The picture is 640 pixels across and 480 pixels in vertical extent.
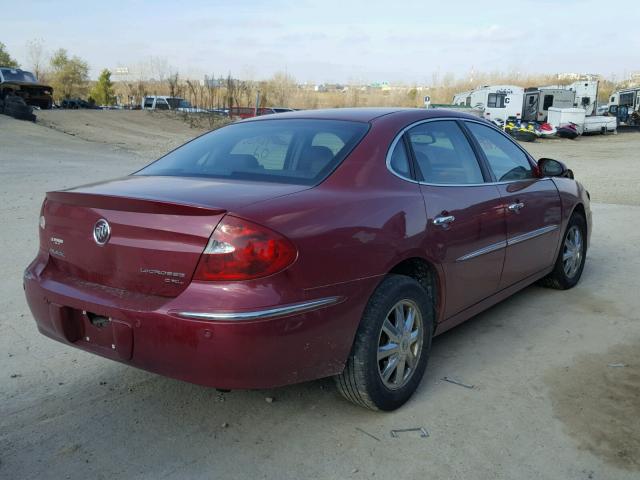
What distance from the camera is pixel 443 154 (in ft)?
12.8

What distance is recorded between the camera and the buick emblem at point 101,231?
2821mm

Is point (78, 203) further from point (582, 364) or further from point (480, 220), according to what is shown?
point (582, 364)

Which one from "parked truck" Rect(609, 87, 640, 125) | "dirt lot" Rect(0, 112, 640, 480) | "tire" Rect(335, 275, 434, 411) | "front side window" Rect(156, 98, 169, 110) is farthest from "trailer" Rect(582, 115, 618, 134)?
"tire" Rect(335, 275, 434, 411)

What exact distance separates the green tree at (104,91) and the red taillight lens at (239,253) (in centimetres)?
7258

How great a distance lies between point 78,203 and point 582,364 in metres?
3.18

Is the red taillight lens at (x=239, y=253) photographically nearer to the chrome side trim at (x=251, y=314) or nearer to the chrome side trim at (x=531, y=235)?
the chrome side trim at (x=251, y=314)

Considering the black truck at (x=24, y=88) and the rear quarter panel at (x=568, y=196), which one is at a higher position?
the black truck at (x=24, y=88)

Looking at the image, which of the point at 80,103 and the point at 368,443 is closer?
the point at 368,443

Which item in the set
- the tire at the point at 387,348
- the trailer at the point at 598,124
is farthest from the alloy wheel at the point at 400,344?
the trailer at the point at 598,124

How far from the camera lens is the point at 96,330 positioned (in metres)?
2.85

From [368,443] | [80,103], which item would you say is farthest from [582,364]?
[80,103]

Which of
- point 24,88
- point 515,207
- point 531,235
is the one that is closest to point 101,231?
point 515,207

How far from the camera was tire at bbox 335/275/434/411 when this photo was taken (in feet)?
9.83

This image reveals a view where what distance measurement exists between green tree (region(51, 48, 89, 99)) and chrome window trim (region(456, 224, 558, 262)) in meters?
72.5
